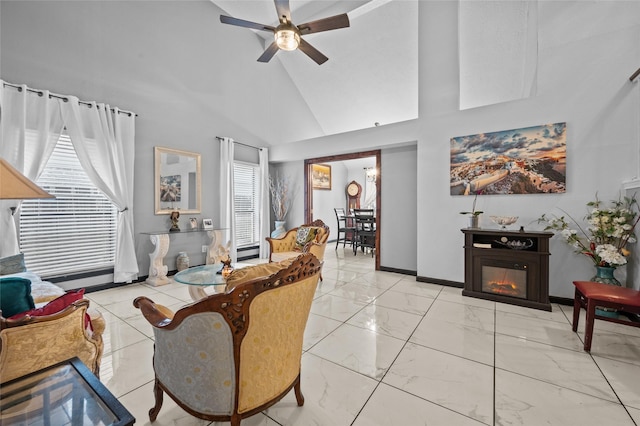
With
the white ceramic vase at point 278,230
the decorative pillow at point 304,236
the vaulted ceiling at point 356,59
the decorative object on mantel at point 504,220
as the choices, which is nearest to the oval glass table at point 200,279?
the decorative pillow at point 304,236

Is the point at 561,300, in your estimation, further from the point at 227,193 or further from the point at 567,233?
the point at 227,193

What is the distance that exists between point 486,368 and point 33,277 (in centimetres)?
393

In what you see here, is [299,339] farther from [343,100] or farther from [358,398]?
[343,100]

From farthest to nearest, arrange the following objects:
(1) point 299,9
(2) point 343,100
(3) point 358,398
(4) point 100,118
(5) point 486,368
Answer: (2) point 343,100, (1) point 299,9, (4) point 100,118, (5) point 486,368, (3) point 358,398

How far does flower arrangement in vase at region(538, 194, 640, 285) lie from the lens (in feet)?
8.63

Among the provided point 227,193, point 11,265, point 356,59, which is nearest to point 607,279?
point 356,59

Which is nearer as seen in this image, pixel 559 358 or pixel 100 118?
pixel 559 358

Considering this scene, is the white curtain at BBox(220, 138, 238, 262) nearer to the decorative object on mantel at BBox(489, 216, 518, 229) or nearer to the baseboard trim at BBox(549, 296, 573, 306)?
the decorative object on mantel at BBox(489, 216, 518, 229)

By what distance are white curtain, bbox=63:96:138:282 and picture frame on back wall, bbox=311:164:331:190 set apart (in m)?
4.81

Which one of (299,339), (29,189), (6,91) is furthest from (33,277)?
(299,339)

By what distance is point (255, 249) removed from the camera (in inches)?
235

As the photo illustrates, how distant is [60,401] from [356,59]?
624 centimetres

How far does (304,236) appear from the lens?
4.36m

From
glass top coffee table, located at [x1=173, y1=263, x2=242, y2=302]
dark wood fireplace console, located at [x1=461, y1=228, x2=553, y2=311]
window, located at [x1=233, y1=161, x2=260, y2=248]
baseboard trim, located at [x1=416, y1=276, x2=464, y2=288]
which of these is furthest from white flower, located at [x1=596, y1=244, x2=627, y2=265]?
window, located at [x1=233, y1=161, x2=260, y2=248]
